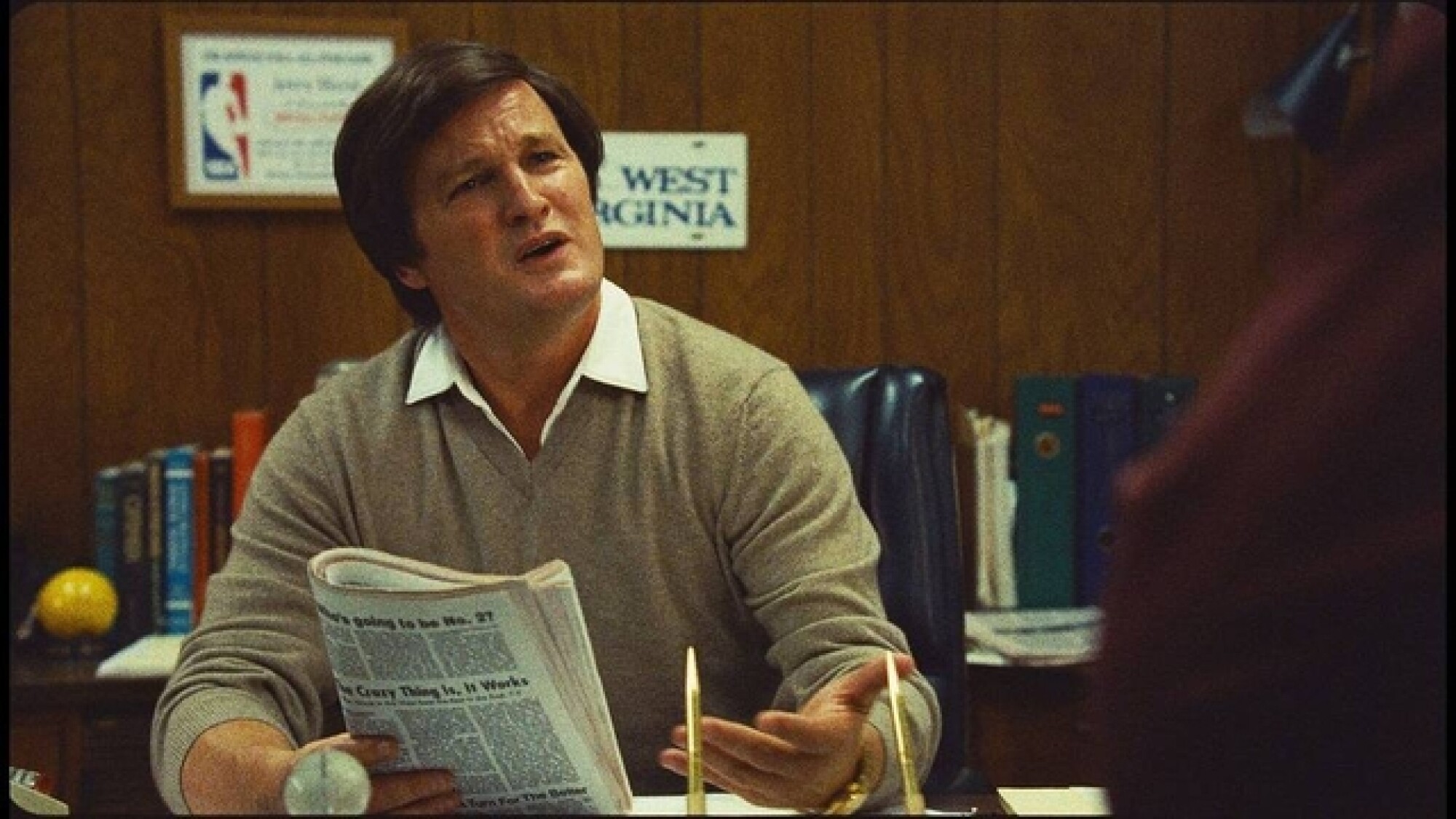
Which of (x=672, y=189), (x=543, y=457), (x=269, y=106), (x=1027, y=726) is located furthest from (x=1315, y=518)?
(x=269, y=106)

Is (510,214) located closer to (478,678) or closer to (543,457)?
(543,457)

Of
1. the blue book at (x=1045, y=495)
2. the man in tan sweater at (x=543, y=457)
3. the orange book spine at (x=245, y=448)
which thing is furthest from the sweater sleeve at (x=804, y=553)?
the orange book spine at (x=245, y=448)

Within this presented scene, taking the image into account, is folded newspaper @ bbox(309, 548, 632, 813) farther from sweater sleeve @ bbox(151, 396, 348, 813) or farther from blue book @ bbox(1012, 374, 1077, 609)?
blue book @ bbox(1012, 374, 1077, 609)

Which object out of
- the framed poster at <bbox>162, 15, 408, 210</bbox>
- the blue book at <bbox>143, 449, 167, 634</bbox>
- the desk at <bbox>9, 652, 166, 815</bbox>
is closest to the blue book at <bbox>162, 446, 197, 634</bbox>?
the blue book at <bbox>143, 449, 167, 634</bbox>

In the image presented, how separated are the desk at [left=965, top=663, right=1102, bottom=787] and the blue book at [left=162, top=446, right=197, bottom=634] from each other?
117cm

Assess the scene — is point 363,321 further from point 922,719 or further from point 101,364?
point 922,719

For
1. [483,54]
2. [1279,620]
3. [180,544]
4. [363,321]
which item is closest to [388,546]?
[483,54]

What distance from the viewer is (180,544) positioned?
2.25m

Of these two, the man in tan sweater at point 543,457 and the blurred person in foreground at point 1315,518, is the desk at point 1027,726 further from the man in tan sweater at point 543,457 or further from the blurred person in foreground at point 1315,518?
the blurred person in foreground at point 1315,518

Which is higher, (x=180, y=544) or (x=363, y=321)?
(x=363, y=321)

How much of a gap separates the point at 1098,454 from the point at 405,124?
4.40 ft

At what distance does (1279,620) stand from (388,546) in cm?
120

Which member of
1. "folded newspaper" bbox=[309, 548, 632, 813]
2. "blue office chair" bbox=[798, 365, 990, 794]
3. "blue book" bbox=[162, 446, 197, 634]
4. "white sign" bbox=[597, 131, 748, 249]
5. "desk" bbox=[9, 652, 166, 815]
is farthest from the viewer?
"white sign" bbox=[597, 131, 748, 249]

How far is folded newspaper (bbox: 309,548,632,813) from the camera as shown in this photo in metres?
0.91
